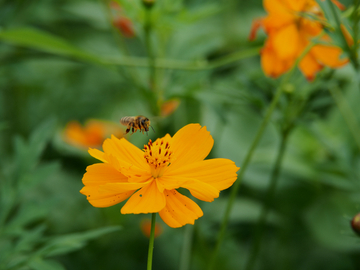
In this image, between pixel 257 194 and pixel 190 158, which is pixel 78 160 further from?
pixel 190 158

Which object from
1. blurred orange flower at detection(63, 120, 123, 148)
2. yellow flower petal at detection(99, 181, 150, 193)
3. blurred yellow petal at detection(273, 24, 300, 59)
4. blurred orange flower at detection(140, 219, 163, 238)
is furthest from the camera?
blurred orange flower at detection(63, 120, 123, 148)

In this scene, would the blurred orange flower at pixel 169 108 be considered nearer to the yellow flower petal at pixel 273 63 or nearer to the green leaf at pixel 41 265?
the yellow flower petal at pixel 273 63

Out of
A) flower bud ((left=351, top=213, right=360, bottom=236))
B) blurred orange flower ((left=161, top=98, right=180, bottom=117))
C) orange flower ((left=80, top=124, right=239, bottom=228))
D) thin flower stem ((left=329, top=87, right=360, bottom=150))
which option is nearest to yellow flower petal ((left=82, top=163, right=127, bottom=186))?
orange flower ((left=80, top=124, right=239, bottom=228))

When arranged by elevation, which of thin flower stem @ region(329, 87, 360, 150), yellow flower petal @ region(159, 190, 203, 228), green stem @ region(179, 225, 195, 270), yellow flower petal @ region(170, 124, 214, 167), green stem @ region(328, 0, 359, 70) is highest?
green stem @ region(328, 0, 359, 70)

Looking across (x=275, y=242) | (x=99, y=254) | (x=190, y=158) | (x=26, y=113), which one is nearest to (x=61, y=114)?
(x=26, y=113)

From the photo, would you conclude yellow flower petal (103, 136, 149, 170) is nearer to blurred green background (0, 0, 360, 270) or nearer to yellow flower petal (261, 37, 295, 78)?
blurred green background (0, 0, 360, 270)

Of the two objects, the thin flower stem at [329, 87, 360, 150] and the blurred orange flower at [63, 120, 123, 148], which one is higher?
the thin flower stem at [329, 87, 360, 150]

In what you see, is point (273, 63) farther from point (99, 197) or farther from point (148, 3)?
point (99, 197)
